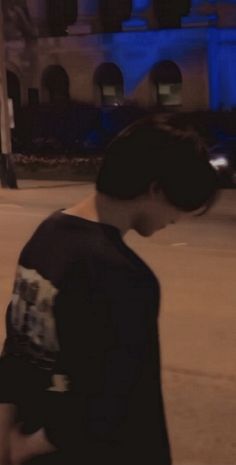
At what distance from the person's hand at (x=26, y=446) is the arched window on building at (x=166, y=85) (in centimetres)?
4065

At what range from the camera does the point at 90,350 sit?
7.29 ft

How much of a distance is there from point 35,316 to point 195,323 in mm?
5417

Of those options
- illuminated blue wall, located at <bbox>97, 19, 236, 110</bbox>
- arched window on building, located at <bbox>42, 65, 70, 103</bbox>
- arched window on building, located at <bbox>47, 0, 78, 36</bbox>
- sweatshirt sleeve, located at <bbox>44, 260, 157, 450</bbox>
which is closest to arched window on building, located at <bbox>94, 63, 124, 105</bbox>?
illuminated blue wall, located at <bbox>97, 19, 236, 110</bbox>

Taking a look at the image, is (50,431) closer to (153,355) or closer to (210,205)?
(153,355)

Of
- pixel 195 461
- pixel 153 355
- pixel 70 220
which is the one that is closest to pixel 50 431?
pixel 153 355

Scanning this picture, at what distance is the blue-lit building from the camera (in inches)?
1585

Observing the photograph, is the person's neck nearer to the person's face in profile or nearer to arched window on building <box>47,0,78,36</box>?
the person's face in profile

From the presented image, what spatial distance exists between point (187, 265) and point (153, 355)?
837cm

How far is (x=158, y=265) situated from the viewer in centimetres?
1059

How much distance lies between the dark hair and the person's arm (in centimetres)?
61

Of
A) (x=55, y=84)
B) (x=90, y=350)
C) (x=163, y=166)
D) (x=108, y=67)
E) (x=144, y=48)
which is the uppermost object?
(x=163, y=166)

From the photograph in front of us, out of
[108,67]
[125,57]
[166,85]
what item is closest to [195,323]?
[125,57]

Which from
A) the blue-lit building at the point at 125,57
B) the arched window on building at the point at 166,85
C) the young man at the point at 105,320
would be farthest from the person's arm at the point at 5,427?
the arched window on building at the point at 166,85

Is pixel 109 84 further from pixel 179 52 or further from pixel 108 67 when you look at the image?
pixel 179 52
